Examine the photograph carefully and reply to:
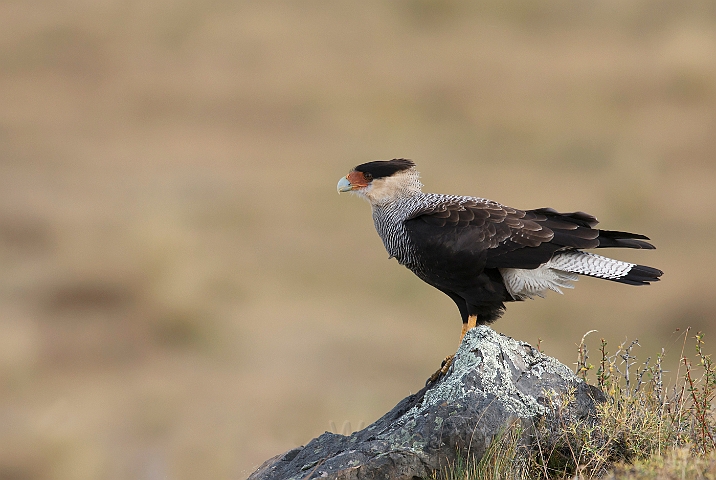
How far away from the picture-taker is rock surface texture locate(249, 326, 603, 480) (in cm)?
420

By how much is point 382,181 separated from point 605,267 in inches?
67.1

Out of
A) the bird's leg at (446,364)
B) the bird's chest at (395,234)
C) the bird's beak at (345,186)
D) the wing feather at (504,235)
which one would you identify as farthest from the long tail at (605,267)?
the bird's beak at (345,186)

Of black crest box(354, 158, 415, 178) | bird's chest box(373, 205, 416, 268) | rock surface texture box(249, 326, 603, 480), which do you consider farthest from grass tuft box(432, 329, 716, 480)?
black crest box(354, 158, 415, 178)

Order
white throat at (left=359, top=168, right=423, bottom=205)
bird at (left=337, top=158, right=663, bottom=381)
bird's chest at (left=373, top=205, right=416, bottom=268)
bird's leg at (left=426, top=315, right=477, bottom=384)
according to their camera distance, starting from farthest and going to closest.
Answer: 1. white throat at (left=359, top=168, right=423, bottom=205)
2. bird's chest at (left=373, top=205, right=416, bottom=268)
3. bird at (left=337, top=158, right=663, bottom=381)
4. bird's leg at (left=426, top=315, right=477, bottom=384)

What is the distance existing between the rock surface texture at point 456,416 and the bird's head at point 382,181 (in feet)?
5.37

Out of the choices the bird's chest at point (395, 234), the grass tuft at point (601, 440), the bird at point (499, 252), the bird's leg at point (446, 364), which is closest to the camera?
the grass tuft at point (601, 440)

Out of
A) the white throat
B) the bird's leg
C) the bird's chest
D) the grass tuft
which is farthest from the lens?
the white throat

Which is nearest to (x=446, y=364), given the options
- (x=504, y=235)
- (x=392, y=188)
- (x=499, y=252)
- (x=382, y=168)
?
(x=499, y=252)

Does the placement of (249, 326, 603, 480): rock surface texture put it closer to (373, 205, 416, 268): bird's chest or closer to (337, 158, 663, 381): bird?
(337, 158, 663, 381): bird

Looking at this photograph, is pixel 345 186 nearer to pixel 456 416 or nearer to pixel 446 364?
pixel 446 364

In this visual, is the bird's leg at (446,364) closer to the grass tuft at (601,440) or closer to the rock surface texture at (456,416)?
the rock surface texture at (456,416)

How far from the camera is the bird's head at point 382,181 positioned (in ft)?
20.2

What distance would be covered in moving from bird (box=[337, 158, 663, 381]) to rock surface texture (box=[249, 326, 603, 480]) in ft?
1.83

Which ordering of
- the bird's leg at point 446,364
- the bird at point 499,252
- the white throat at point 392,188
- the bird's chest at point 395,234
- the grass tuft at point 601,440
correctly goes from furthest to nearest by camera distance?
the white throat at point 392,188 < the bird's chest at point 395,234 < the bird at point 499,252 < the bird's leg at point 446,364 < the grass tuft at point 601,440
